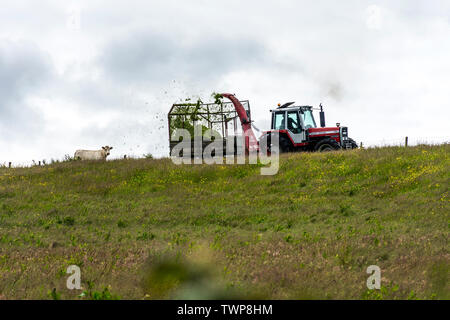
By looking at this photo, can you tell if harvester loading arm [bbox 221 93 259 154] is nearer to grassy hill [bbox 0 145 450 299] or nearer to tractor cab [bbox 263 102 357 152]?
tractor cab [bbox 263 102 357 152]

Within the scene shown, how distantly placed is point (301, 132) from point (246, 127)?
366 cm

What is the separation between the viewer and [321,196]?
71.9 feet

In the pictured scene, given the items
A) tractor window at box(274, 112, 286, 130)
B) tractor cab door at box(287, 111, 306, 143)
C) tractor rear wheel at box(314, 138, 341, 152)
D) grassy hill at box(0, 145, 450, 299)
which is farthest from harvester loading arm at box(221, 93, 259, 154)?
tractor rear wheel at box(314, 138, 341, 152)

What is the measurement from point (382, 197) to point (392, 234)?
6538 millimetres

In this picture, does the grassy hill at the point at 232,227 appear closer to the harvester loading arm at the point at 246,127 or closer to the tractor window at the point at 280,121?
the tractor window at the point at 280,121

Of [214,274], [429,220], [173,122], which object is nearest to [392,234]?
[429,220]

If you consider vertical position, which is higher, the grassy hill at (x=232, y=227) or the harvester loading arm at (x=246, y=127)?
the harvester loading arm at (x=246, y=127)

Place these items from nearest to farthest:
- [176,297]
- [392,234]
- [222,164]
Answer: [176,297] → [392,234] → [222,164]

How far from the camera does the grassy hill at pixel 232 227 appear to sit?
8914 millimetres

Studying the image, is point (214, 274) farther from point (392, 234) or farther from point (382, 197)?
point (382, 197)

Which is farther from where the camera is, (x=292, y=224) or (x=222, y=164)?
(x=222, y=164)

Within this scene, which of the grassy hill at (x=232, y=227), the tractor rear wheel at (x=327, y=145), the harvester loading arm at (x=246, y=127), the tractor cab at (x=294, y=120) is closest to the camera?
the grassy hill at (x=232, y=227)

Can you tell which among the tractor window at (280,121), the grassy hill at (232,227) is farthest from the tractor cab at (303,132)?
the grassy hill at (232,227)

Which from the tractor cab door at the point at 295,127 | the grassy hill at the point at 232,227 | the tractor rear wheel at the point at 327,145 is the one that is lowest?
the grassy hill at the point at 232,227
